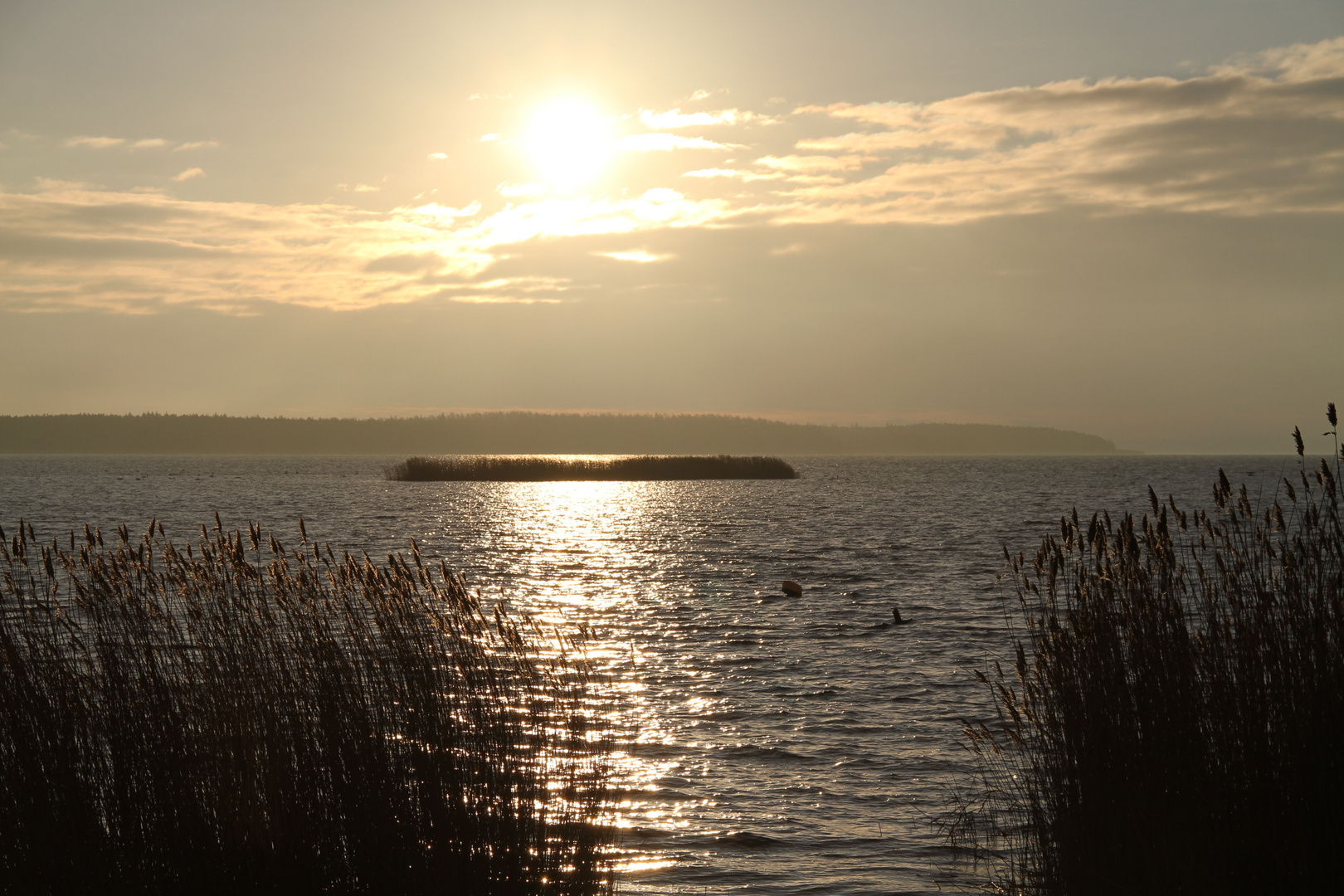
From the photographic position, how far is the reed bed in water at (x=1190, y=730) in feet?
21.2

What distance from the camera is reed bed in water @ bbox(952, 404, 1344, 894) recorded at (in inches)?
255

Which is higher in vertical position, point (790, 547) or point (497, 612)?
point (497, 612)

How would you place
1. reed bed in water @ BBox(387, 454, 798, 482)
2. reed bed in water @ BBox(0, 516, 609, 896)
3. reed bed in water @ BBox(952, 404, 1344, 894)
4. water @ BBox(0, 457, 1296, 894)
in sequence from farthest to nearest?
reed bed in water @ BBox(387, 454, 798, 482)
water @ BBox(0, 457, 1296, 894)
reed bed in water @ BBox(0, 516, 609, 896)
reed bed in water @ BBox(952, 404, 1344, 894)

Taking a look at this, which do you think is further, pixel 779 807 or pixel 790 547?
pixel 790 547

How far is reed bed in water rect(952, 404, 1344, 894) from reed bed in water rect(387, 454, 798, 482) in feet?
326

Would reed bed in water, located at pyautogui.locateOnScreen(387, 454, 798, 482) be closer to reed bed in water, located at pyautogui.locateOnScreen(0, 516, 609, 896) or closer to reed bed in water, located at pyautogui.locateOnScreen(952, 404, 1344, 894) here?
reed bed in water, located at pyautogui.locateOnScreen(0, 516, 609, 896)

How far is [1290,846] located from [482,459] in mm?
111390

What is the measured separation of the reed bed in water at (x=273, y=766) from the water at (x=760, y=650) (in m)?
2.43

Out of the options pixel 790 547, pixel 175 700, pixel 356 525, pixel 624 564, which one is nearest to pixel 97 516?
pixel 356 525

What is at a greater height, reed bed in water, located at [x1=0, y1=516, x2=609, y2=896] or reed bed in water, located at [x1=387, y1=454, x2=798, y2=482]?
reed bed in water, located at [x1=0, y1=516, x2=609, y2=896]

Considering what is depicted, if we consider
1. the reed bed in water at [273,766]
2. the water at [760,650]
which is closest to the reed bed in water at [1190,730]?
the water at [760,650]

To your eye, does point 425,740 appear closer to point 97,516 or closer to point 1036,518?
point 97,516

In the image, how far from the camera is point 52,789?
702 centimetres

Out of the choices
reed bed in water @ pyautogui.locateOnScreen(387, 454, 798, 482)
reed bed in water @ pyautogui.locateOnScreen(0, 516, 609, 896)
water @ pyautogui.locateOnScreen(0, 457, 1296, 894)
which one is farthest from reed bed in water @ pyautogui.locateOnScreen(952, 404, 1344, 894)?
reed bed in water @ pyautogui.locateOnScreen(387, 454, 798, 482)
